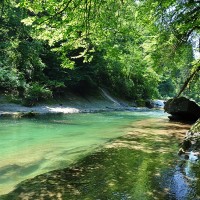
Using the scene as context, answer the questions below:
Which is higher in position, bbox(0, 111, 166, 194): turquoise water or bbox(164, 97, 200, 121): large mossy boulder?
bbox(164, 97, 200, 121): large mossy boulder

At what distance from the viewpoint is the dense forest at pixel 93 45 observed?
8.43m

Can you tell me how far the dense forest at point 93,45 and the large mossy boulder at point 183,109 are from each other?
53.9 inches

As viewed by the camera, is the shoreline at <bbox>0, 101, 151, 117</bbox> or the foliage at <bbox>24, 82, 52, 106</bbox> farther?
the foliage at <bbox>24, 82, 52, 106</bbox>

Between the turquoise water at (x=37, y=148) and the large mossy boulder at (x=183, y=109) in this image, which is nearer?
the turquoise water at (x=37, y=148)

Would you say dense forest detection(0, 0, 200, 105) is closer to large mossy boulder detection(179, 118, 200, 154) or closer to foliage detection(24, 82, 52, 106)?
foliage detection(24, 82, 52, 106)

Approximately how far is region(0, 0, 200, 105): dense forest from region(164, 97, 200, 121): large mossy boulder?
137 centimetres

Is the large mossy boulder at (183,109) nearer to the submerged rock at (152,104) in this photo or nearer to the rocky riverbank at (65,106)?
the rocky riverbank at (65,106)

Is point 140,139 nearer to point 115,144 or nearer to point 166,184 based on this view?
point 115,144

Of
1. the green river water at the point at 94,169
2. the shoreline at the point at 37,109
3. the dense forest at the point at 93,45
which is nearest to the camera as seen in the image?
the green river water at the point at 94,169

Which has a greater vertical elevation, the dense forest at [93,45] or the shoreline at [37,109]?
the dense forest at [93,45]

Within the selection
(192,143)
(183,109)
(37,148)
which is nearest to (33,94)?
(183,109)

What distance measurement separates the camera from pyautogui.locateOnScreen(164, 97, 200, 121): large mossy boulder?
2153cm

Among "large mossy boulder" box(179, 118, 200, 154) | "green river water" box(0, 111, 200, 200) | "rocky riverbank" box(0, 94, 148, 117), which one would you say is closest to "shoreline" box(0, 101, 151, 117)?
"rocky riverbank" box(0, 94, 148, 117)

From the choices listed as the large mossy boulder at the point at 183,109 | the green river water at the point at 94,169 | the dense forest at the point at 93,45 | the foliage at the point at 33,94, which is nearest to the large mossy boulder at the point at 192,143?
the green river water at the point at 94,169
